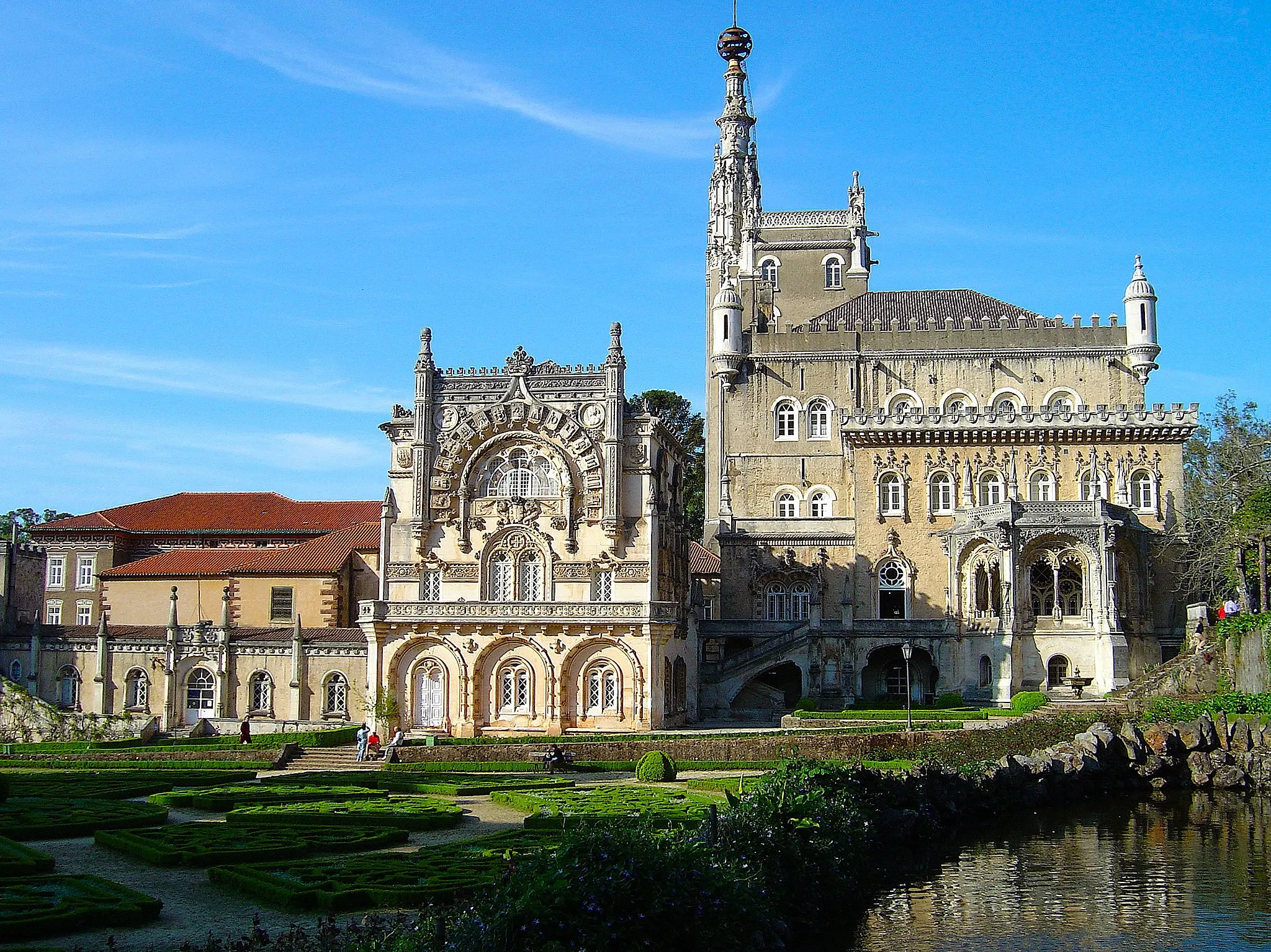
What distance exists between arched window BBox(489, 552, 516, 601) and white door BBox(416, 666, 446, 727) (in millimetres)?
3905

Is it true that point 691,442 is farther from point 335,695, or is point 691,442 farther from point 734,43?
point 335,695

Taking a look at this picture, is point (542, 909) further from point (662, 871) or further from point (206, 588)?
point (206, 588)

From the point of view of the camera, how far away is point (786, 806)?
2273 centimetres

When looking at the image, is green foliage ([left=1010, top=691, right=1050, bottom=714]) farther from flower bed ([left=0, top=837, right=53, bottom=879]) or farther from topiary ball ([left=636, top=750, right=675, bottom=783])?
flower bed ([left=0, top=837, right=53, bottom=879])

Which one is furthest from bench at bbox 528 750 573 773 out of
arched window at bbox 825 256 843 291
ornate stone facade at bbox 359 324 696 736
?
arched window at bbox 825 256 843 291

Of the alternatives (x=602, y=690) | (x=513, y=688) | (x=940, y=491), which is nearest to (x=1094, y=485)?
(x=940, y=491)

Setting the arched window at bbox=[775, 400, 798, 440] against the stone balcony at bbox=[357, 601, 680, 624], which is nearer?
the stone balcony at bbox=[357, 601, 680, 624]

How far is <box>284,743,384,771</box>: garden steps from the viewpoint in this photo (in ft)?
138

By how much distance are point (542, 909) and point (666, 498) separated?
4130cm

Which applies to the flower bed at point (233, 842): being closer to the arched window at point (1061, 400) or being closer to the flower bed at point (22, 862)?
the flower bed at point (22, 862)

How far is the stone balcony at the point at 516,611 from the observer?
50.2 metres

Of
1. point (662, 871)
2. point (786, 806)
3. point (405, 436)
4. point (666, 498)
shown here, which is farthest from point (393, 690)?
point (662, 871)

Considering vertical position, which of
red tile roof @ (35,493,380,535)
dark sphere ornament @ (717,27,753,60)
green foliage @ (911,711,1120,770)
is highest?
dark sphere ornament @ (717,27,753,60)

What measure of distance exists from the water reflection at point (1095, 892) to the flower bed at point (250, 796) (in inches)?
588
